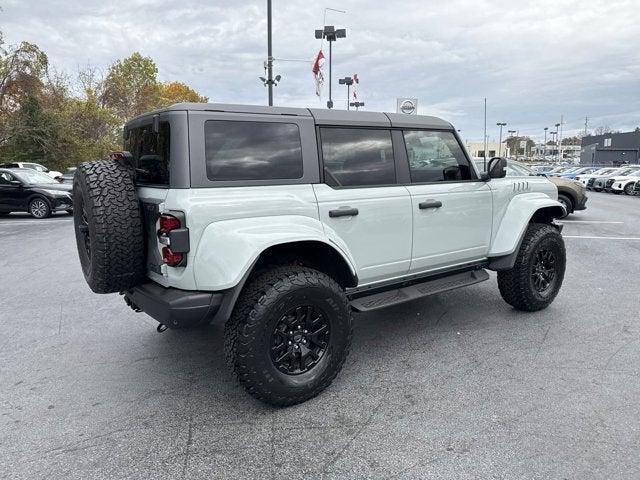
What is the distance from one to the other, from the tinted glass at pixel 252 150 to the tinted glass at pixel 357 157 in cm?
28

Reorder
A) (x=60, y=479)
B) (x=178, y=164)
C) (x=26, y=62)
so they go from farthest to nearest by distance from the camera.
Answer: (x=26, y=62), (x=178, y=164), (x=60, y=479)

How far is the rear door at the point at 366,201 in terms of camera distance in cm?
347

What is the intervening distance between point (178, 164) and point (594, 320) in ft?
13.9

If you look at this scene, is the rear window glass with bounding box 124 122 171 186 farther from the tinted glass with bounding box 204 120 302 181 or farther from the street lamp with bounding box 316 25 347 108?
the street lamp with bounding box 316 25 347 108

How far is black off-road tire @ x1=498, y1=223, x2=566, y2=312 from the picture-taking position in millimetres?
4723

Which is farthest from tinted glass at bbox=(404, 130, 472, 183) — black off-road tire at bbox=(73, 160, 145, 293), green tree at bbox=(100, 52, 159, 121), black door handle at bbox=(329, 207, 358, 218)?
green tree at bbox=(100, 52, 159, 121)

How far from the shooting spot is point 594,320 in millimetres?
4781

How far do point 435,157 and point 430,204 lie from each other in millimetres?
553

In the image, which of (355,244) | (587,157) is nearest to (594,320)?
(355,244)

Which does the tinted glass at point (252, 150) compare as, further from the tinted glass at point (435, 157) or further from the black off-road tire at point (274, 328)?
the tinted glass at point (435, 157)

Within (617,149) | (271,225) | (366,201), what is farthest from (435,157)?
(617,149)

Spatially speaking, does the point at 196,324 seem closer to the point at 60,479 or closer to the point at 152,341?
the point at 60,479

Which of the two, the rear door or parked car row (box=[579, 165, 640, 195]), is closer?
the rear door

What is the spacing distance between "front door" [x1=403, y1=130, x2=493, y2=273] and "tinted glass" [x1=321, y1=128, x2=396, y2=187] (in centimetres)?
24
